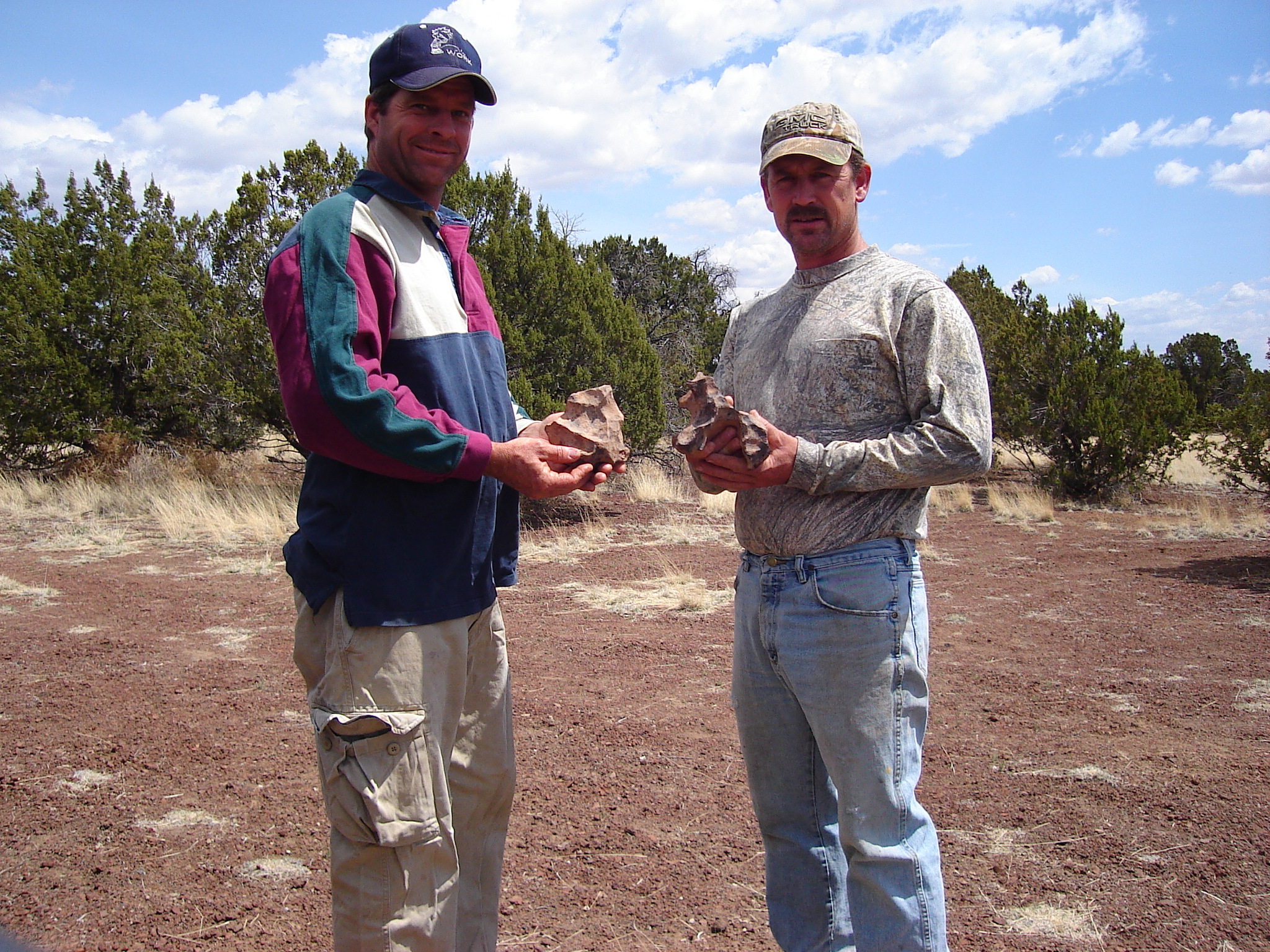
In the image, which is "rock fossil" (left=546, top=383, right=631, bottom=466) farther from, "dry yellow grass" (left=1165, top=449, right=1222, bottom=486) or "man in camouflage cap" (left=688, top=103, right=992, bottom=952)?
"dry yellow grass" (left=1165, top=449, right=1222, bottom=486)

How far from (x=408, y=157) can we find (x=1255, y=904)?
3.34 metres

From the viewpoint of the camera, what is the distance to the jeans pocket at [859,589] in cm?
214

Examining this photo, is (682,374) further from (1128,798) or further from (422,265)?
(422,265)

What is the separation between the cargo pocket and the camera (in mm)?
1878

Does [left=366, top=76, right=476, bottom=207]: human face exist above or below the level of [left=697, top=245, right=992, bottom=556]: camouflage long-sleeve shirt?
above

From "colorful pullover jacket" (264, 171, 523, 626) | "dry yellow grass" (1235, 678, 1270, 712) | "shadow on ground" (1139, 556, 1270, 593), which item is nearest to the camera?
"colorful pullover jacket" (264, 171, 523, 626)

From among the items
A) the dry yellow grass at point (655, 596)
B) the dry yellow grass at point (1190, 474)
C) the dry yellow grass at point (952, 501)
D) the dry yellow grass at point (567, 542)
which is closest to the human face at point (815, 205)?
the dry yellow grass at point (655, 596)

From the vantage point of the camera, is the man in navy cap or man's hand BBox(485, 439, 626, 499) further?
man's hand BBox(485, 439, 626, 499)

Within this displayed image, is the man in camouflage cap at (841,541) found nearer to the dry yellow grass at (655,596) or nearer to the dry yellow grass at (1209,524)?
the dry yellow grass at (655,596)

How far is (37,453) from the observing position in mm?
14172

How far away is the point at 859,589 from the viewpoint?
2146 mm

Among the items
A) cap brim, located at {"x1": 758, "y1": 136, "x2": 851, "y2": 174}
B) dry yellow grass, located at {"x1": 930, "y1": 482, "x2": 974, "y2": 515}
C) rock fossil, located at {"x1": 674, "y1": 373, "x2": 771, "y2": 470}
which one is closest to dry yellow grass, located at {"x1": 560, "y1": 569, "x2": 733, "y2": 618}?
rock fossil, located at {"x1": 674, "y1": 373, "x2": 771, "y2": 470}

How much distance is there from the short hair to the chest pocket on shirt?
1.18m

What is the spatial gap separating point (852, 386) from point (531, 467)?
0.84m
